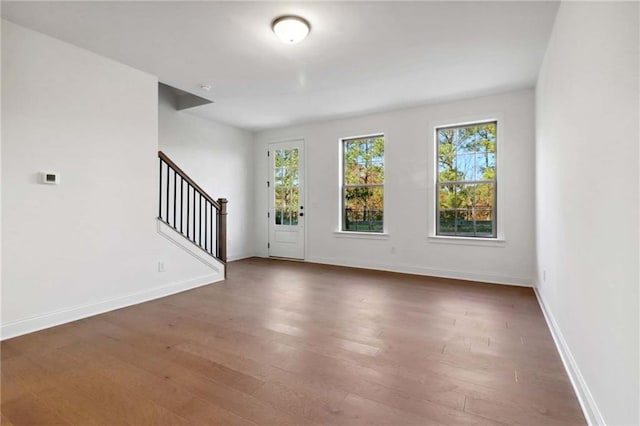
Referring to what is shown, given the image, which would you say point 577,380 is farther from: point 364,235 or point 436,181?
point 364,235

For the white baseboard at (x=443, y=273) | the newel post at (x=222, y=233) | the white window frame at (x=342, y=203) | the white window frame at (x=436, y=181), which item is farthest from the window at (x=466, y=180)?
the newel post at (x=222, y=233)

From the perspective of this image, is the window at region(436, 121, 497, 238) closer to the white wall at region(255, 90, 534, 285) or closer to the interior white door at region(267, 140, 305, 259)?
the white wall at region(255, 90, 534, 285)

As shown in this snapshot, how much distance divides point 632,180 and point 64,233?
4087 mm

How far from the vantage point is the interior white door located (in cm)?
633

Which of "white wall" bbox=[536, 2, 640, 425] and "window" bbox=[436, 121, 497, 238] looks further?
"window" bbox=[436, 121, 497, 238]

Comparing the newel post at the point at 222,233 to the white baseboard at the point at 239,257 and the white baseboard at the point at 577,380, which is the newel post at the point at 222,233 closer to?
the white baseboard at the point at 239,257

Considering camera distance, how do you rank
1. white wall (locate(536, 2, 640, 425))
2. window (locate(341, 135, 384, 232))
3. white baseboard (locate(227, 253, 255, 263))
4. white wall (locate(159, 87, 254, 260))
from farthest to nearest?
white baseboard (locate(227, 253, 255, 263)) < window (locate(341, 135, 384, 232)) < white wall (locate(159, 87, 254, 260)) < white wall (locate(536, 2, 640, 425))

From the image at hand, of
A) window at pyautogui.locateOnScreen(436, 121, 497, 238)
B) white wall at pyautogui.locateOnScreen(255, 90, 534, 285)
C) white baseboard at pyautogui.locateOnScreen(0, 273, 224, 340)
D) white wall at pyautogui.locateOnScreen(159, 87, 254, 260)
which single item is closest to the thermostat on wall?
white baseboard at pyautogui.locateOnScreen(0, 273, 224, 340)

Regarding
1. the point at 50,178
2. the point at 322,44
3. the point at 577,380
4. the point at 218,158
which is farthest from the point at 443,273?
the point at 50,178

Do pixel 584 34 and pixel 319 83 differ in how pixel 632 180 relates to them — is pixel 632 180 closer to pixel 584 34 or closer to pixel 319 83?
pixel 584 34

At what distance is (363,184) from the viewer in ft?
18.7

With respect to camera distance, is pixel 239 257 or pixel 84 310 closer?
pixel 84 310

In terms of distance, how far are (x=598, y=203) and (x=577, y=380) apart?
1.10 metres

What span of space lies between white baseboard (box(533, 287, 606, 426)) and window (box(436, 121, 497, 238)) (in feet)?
6.87
